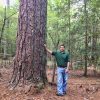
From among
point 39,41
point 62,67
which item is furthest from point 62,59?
point 39,41

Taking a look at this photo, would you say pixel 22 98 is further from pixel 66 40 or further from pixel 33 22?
pixel 66 40

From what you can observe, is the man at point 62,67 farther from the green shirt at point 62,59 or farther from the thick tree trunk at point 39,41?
the thick tree trunk at point 39,41

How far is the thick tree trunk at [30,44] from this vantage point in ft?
26.5

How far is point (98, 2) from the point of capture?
1612 centimetres

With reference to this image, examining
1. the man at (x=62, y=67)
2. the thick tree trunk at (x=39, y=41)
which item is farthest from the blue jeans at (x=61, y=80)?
the thick tree trunk at (x=39, y=41)

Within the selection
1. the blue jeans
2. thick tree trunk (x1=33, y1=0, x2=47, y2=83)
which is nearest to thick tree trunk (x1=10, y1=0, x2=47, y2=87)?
thick tree trunk (x1=33, y1=0, x2=47, y2=83)

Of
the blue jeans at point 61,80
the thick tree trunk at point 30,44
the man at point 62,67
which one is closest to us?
the thick tree trunk at point 30,44

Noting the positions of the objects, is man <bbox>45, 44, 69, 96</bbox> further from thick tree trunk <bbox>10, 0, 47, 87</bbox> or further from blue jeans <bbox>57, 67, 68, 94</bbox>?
thick tree trunk <bbox>10, 0, 47, 87</bbox>

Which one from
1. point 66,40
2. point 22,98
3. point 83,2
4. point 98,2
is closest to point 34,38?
point 22,98

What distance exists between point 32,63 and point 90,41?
1019cm

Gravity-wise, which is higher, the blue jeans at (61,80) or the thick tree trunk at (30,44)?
the thick tree trunk at (30,44)

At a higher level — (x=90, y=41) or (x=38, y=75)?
(x=90, y=41)

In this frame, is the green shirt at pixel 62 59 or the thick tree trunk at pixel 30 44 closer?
the thick tree trunk at pixel 30 44

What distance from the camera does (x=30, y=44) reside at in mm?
8102
